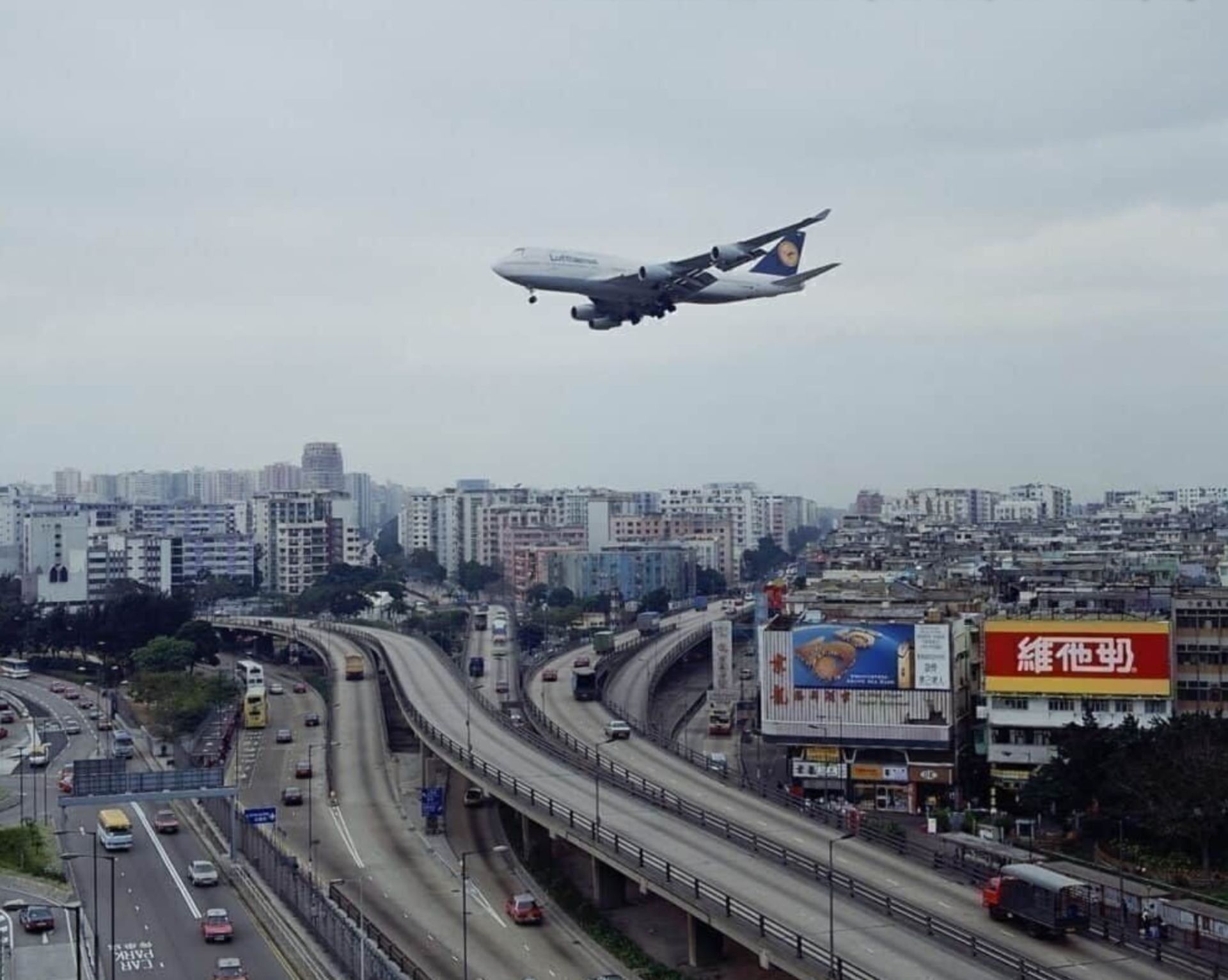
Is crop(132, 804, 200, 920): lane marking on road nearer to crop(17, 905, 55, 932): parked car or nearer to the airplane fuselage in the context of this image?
crop(17, 905, 55, 932): parked car

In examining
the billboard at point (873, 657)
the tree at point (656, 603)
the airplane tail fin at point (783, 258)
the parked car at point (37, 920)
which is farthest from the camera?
the tree at point (656, 603)

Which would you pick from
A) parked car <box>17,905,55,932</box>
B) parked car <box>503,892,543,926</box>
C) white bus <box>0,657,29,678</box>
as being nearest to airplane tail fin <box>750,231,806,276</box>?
parked car <box>503,892,543,926</box>

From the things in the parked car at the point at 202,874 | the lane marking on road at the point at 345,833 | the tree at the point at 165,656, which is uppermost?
the tree at the point at 165,656

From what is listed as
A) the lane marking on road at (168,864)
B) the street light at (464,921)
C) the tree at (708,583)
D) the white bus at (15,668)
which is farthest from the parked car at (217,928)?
the tree at (708,583)

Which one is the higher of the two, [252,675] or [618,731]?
[252,675]

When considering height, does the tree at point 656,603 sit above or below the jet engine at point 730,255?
below

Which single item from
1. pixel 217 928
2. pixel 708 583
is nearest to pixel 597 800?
pixel 217 928

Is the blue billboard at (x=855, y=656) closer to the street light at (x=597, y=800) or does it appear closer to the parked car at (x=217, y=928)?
the street light at (x=597, y=800)

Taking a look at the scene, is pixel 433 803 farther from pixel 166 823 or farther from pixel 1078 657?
pixel 1078 657
